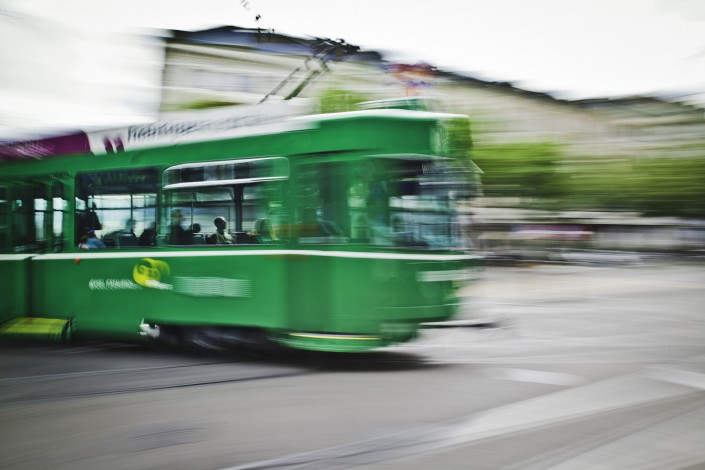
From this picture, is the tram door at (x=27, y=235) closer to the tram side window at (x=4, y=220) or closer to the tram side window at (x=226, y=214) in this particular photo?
the tram side window at (x=4, y=220)

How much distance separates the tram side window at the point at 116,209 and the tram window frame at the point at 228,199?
284 millimetres

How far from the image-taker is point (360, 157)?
912 centimetres

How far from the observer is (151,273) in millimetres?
10617

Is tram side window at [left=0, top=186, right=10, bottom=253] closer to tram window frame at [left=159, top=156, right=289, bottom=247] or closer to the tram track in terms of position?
tram window frame at [left=159, top=156, right=289, bottom=247]

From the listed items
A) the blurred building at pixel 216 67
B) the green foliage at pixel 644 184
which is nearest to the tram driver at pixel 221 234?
the green foliage at pixel 644 184

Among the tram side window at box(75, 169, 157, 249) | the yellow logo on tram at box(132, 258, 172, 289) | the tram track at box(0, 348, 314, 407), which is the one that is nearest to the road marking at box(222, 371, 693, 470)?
the tram track at box(0, 348, 314, 407)

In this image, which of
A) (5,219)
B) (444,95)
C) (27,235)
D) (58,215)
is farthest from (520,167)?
(58,215)

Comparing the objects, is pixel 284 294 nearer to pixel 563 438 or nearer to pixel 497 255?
pixel 563 438

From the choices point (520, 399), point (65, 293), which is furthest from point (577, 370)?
point (65, 293)

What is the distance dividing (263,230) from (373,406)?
9.99 feet

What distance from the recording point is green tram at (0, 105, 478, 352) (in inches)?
360

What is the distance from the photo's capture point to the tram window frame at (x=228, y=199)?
31.4 ft

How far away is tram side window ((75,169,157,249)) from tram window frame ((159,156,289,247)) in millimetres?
284

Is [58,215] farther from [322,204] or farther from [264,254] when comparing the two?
[322,204]
